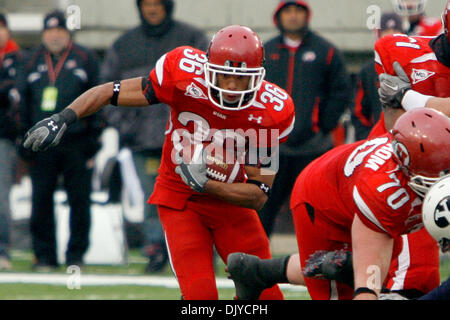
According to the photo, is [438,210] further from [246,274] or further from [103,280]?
[103,280]

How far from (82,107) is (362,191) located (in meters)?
1.44

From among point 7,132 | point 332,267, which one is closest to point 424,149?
point 332,267

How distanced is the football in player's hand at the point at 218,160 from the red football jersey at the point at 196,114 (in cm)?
7

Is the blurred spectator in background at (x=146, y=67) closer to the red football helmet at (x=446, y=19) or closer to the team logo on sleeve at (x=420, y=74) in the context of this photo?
the team logo on sleeve at (x=420, y=74)

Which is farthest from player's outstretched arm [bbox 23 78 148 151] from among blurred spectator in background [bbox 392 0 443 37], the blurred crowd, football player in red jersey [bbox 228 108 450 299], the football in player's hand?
blurred spectator in background [bbox 392 0 443 37]

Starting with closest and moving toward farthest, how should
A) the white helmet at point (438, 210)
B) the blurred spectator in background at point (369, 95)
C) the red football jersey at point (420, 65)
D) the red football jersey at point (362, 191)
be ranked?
1. the white helmet at point (438, 210)
2. the red football jersey at point (362, 191)
3. the red football jersey at point (420, 65)
4. the blurred spectator in background at point (369, 95)

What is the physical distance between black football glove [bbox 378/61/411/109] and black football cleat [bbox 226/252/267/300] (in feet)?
3.30

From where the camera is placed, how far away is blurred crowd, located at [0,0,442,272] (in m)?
7.05

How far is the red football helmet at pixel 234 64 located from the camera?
15.1 ft

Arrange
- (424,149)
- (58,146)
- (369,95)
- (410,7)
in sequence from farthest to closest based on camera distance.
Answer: (410,7) < (58,146) < (369,95) < (424,149)

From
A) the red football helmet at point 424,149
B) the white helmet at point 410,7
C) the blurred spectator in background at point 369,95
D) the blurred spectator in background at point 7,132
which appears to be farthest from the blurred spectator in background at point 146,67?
the red football helmet at point 424,149

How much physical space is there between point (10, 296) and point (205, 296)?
5.91ft

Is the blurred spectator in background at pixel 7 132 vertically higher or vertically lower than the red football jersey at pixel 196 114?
lower

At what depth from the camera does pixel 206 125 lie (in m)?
4.83
